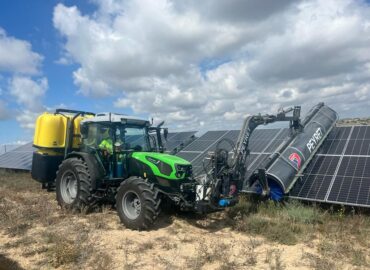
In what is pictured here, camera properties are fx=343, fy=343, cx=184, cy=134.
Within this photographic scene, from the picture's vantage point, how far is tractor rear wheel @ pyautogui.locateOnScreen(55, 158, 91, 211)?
9789mm

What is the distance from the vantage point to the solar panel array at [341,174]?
371 inches

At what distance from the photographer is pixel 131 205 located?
352 inches

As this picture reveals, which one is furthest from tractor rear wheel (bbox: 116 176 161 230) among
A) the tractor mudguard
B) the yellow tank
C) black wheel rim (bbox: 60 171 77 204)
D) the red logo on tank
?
the red logo on tank

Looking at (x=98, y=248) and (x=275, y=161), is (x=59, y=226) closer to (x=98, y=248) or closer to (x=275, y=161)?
(x=98, y=248)

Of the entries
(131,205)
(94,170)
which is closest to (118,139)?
(94,170)

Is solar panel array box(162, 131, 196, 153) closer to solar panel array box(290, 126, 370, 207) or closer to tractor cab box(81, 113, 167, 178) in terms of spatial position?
tractor cab box(81, 113, 167, 178)

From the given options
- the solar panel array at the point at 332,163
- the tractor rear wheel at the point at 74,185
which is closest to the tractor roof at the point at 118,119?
the tractor rear wheel at the point at 74,185

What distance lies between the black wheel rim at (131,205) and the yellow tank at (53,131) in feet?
12.8

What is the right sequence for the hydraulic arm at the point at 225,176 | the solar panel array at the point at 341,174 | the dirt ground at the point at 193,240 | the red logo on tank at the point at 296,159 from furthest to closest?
1. the red logo on tank at the point at 296,159
2. the solar panel array at the point at 341,174
3. the hydraulic arm at the point at 225,176
4. the dirt ground at the point at 193,240

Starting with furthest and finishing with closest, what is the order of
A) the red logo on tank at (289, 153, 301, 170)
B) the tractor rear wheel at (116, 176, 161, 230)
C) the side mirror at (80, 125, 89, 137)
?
the red logo on tank at (289, 153, 301, 170), the side mirror at (80, 125, 89, 137), the tractor rear wheel at (116, 176, 161, 230)

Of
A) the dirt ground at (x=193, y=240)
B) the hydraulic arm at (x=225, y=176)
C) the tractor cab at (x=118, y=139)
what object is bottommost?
the dirt ground at (x=193, y=240)

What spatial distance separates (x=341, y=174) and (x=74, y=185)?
8169 mm

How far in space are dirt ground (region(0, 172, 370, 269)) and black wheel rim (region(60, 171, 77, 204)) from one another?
47 cm

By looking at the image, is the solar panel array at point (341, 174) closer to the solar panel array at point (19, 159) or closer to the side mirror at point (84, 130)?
the side mirror at point (84, 130)
